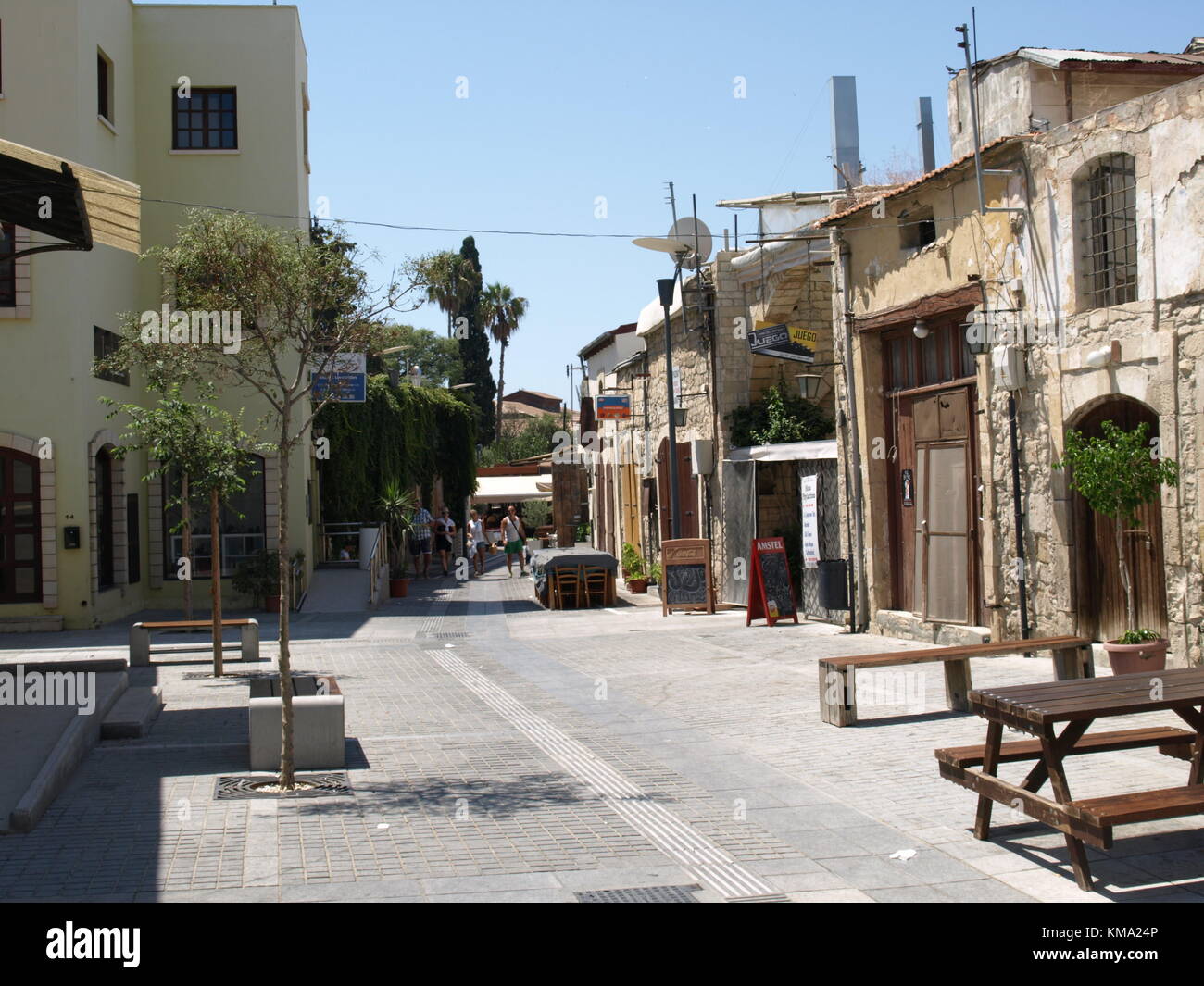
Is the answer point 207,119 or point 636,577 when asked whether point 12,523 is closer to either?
point 207,119

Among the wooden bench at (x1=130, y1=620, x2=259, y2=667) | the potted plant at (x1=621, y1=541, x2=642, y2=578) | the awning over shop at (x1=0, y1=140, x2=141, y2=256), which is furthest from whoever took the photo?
the potted plant at (x1=621, y1=541, x2=642, y2=578)

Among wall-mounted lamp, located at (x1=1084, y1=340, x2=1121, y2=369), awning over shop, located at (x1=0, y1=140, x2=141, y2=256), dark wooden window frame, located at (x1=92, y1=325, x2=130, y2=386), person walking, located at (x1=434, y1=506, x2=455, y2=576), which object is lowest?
person walking, located at (x1=434, y1=506, x2=455, y2=576)

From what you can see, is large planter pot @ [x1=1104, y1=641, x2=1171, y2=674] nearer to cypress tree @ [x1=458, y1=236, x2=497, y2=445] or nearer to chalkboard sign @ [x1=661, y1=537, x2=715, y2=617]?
chalkboard sign @ [x1=661, y1=537, x2=715, y2=617]

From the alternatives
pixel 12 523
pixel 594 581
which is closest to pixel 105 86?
pixel 12 523

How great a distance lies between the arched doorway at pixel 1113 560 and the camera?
35.4ft

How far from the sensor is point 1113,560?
1134 cm

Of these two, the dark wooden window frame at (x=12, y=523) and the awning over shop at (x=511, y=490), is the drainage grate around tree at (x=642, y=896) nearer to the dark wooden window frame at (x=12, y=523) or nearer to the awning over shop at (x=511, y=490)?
the dark wooden window frame at (x=12, y=523)

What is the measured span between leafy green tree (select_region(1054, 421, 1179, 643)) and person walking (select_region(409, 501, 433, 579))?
1955 cm

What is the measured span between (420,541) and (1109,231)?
2098 centimetres

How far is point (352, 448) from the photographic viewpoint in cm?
2744

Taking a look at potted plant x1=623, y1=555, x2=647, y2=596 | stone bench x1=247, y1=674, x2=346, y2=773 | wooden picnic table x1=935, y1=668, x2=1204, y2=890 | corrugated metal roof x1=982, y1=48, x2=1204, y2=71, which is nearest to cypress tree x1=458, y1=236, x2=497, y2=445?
potted plant x1=623, y1=555, x2=647, y2=596

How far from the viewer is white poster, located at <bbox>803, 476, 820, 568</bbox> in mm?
17000

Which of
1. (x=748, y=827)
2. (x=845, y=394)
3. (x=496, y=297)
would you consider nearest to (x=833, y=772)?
(x=748, y=827)

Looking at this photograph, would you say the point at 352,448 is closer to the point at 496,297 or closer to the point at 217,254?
the point at 217,254
